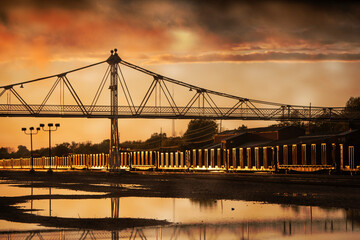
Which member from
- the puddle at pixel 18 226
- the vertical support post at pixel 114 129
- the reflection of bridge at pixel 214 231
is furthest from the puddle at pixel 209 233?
the vertical support post at pixel 114 129

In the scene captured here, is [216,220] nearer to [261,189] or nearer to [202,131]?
[261,189]

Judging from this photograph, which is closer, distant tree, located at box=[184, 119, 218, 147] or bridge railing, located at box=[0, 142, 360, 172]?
bridge railing, located at box=[0, 142, 360, 172]

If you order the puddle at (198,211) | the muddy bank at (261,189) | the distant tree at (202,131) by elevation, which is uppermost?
the distant tree at (202,131)

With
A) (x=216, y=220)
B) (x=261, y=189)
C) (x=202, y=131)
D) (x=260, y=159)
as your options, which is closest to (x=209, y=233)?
(x=216, y=220)

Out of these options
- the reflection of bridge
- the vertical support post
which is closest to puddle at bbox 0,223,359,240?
the reflection of bridge

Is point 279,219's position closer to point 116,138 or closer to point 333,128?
point 116,138

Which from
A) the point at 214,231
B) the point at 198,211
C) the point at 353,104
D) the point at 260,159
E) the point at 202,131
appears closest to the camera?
the point at 214,231

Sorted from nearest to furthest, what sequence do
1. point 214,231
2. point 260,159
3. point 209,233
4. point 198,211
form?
point 209,233, point 214,231, point 198,211, point 260,159

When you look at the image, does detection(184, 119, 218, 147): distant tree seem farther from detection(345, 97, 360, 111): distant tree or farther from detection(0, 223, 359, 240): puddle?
detection(0, 223, 359, 240): puddle

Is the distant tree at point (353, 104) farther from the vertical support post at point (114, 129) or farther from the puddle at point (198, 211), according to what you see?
the puddle at point (198, 211)

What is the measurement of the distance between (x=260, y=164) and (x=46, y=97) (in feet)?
137

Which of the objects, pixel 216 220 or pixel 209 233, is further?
pixel 216 220

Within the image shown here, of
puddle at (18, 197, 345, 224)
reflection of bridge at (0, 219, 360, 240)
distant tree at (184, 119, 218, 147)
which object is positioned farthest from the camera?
distant tree at (184, 119, 218, 147)

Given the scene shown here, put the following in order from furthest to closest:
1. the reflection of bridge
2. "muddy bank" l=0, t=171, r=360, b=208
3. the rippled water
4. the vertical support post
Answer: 1. the vertical support post
2. "muddy bank" l=0, t=171, r=360, b=208
3. the rippled water
4. the reflection of bridge
